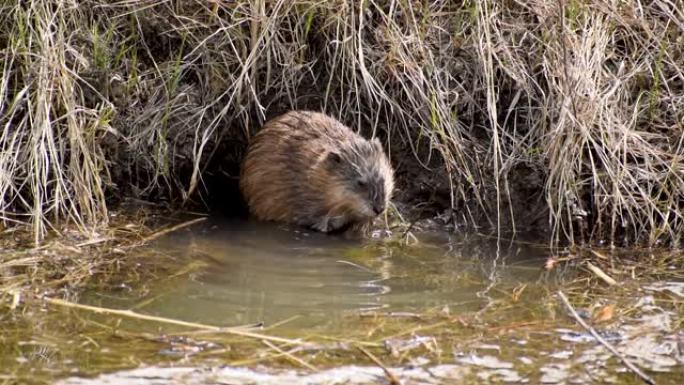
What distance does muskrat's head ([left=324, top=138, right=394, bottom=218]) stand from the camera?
5633 mm

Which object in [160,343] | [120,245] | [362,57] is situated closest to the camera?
[160,343]

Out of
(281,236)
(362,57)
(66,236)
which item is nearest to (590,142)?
(362,57)

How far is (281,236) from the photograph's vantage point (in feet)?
18.7

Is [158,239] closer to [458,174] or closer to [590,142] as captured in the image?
[458,174]

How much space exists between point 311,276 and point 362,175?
0.88m

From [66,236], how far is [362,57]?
1.65 metres

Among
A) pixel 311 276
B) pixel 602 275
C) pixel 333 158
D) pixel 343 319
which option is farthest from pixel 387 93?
pixel 343 319

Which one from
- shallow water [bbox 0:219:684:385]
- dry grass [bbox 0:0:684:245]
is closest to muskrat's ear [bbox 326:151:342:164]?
dry grass [bbox 0:0:684:245]

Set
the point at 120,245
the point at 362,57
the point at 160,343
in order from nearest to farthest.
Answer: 1. the point at 160,343
2. the point at 120,245
3. the point at 362,57

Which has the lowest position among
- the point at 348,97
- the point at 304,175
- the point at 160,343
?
the point at 160,343

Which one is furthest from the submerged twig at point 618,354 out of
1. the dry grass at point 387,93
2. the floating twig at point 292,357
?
the dry grass at point 387,93

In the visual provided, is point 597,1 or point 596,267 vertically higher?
point 597,1

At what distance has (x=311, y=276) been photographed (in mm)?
4941

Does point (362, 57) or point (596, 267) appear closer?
point (596, 267)
